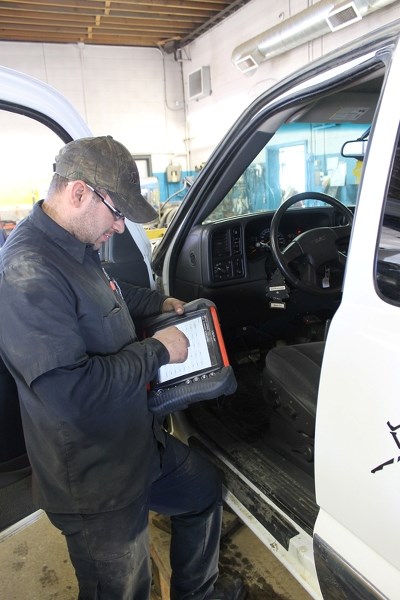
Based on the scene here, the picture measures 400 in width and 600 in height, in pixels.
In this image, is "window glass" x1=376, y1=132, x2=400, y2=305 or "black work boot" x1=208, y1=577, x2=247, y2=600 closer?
"window glass" x1=376, y1=132, x2=400, y2=305

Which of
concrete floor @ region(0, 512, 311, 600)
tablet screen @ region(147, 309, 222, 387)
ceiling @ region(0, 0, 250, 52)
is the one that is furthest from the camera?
ceiling @ region(0, 0, 250, 52)

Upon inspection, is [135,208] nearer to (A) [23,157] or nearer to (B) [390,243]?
(B) [390,243]

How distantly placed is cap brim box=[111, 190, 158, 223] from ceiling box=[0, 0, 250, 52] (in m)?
6.90

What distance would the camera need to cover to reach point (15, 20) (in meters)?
8.01

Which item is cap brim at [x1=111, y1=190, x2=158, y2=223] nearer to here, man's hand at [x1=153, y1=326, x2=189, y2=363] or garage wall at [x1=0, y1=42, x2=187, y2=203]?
man's hand at [x1=153, y1=326, x2=189, y2=363]

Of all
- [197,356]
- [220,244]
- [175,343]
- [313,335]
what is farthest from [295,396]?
[313,335]

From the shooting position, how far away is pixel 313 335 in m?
3.00

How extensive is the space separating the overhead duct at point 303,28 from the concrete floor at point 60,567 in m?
5.42

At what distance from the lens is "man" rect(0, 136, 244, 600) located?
128 cm

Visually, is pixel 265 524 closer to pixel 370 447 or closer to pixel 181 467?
pixel 181 467

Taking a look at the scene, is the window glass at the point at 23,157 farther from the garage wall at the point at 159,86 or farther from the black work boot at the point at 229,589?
the black work boot at the point at 229,589

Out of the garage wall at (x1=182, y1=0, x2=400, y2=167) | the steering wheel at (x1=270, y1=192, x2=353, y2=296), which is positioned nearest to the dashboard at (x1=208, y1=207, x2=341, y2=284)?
the steering wheel at (x1=270, y1=192, x2=353, y2=296)

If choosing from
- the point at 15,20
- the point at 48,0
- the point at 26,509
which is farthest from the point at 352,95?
the point at 15,20

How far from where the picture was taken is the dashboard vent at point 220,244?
2.58m
